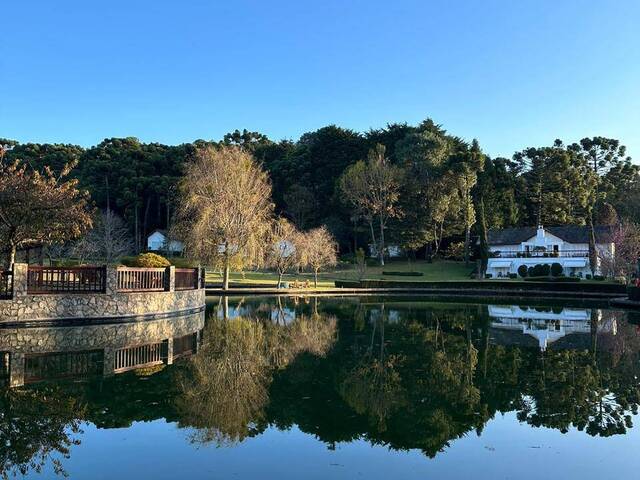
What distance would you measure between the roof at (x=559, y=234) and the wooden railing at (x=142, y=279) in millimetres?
44587

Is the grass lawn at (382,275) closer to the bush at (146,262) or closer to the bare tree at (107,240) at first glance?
the bare tree at (107,240)

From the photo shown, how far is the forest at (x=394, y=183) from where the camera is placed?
59094 mm

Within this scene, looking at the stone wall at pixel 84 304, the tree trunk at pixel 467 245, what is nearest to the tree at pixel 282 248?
the stone wall at pixel 84 304

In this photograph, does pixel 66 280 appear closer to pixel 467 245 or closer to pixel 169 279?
pixel 169 279

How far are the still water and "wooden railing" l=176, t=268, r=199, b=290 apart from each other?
687 centimetres

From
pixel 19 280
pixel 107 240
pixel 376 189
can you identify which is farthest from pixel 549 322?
pixel 107 240

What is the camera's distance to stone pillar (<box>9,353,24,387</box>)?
10.2 meters

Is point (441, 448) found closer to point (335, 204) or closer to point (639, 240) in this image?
point (639, 240)

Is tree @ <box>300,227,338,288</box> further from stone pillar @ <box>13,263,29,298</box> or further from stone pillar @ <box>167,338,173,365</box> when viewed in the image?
stone pillar @ <box>167,338,173,365</box>

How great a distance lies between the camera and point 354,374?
1135 centimetres

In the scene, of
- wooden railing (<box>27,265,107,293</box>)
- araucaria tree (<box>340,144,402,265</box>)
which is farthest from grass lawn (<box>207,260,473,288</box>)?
wooden railing (<box>27,265,107,293</box>)

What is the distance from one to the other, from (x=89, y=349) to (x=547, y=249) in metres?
51.5

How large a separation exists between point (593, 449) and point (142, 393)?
738 cm

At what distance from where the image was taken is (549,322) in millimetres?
22406
